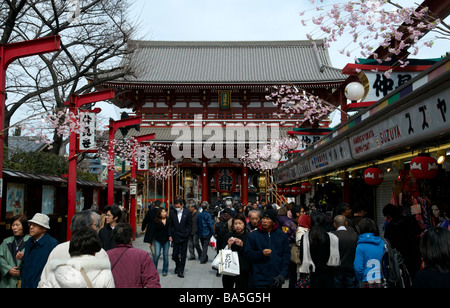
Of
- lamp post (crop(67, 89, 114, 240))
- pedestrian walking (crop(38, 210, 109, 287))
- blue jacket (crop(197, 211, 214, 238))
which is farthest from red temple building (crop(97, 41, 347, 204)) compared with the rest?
pedestrian walking (crop(38, 210, 109, 287))

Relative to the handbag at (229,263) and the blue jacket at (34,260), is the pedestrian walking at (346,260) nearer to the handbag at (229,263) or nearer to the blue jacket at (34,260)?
the handbag at (229,263)

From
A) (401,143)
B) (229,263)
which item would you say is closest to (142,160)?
(229,263)

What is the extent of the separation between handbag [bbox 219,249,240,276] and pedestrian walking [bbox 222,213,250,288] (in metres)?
0.14

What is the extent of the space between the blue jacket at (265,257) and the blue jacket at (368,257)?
857 mm

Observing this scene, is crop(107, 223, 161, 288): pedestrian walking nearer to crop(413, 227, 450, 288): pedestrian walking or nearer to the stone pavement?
crop(413, 227, 450, 288): pedestrian walking

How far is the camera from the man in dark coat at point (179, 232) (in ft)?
30.2

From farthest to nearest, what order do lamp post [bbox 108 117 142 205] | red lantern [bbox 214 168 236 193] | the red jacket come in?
red lantern [bbox 214 168 236 193]
lamp post [bbox 108 117 142 205]
the red jacket

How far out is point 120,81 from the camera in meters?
27.1

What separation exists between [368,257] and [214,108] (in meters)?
25.3

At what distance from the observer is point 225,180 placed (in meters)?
30.9

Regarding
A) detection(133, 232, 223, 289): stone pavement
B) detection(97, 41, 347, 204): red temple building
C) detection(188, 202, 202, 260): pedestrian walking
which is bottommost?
detection(133, 232, 223, 289): stone pavement

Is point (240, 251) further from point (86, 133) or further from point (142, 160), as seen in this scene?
point (142, 160)

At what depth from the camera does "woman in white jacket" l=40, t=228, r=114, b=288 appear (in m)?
3.09
